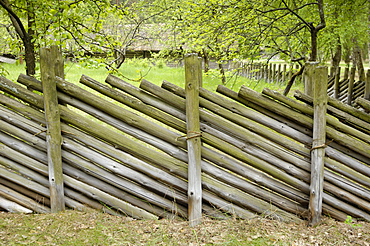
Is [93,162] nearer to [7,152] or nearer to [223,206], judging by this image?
[7,152]

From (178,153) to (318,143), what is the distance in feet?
3.83

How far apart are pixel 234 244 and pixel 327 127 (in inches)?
48.8

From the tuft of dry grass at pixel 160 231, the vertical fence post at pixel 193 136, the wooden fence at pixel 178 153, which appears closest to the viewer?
the tuft of dry grass at pixel 160 231

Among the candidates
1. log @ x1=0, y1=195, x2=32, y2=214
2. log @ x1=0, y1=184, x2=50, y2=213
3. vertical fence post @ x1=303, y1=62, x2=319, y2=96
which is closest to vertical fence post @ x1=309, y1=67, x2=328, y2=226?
vertical fence post @ x1=303, y1=62, x2=319, y2=96

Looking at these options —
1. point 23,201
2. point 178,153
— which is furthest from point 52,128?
point 178,153

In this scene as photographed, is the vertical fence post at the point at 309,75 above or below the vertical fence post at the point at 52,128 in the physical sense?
above

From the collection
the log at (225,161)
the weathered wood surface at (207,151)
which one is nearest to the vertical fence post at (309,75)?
the weathered wood surface at (207,151)

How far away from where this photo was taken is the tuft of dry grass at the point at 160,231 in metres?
2.78

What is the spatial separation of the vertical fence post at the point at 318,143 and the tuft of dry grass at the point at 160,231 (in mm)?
162

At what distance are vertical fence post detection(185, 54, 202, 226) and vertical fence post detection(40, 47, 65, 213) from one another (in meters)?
1.12

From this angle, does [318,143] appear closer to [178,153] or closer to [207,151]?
[207,151]

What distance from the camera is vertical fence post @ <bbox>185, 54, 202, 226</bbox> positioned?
2.97 meters

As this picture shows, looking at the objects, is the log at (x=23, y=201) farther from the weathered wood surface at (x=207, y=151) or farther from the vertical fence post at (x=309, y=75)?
the vertical fence post at (x=309, y=75)

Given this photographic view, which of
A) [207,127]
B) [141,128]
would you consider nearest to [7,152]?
[141,128]
